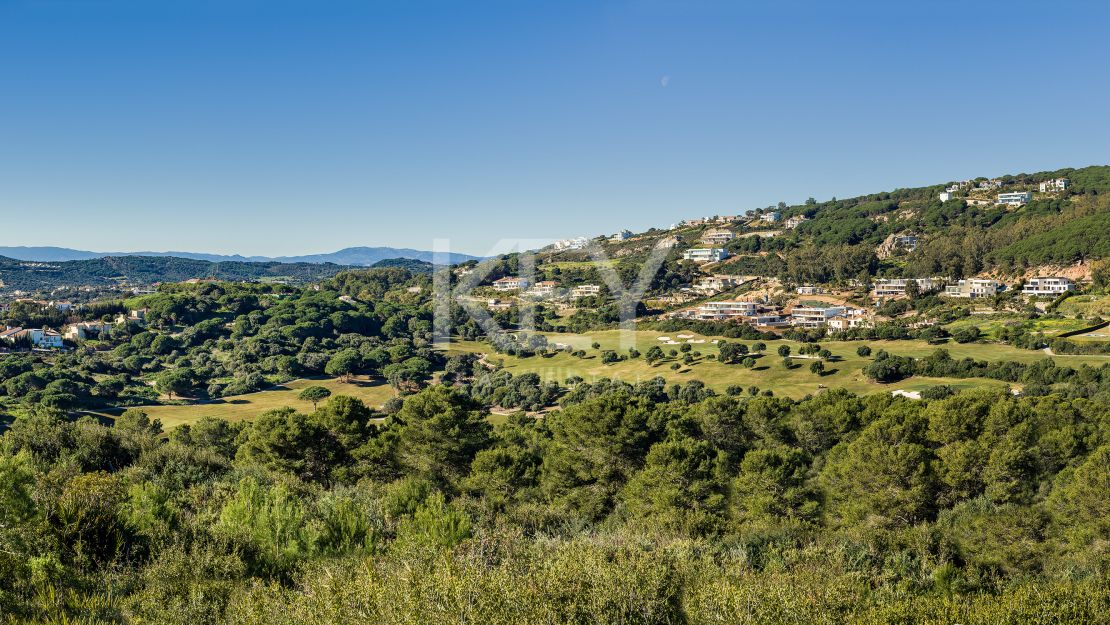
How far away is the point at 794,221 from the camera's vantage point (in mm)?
150250

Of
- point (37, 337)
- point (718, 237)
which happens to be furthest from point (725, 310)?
point (37, 337)

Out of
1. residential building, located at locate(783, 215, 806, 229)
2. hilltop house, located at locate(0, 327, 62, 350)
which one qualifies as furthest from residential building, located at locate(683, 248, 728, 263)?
hilltop house, located at locate(0, 327, 62, 350)

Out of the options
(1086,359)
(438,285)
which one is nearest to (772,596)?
(1086,359)

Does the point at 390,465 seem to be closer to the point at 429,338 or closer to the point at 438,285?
the point at 429,338

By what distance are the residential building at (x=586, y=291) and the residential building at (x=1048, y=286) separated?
54.5 m

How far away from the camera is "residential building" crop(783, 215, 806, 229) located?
145m

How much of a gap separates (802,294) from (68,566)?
91.0m

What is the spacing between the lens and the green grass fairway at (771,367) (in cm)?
4788

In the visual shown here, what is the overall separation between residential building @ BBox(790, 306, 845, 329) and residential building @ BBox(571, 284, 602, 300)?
3120 centimetres

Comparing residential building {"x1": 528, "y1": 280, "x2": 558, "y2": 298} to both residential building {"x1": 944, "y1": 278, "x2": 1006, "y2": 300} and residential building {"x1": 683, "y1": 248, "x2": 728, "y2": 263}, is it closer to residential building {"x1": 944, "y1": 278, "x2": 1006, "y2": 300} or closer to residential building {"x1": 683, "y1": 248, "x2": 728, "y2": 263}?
residential building {"x1": 683, "y1": 248, "x2": 728, "y2": 263}

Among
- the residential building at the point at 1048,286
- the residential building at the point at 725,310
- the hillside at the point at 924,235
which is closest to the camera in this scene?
the residential building at the point at 1048,286

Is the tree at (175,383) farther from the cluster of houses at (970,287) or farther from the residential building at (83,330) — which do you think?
the cluster of houses at (970,287)

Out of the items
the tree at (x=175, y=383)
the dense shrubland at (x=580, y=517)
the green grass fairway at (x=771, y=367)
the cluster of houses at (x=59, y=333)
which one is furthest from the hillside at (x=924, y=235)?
the tree at (x=175, y=383)

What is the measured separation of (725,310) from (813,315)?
34.4 feet
